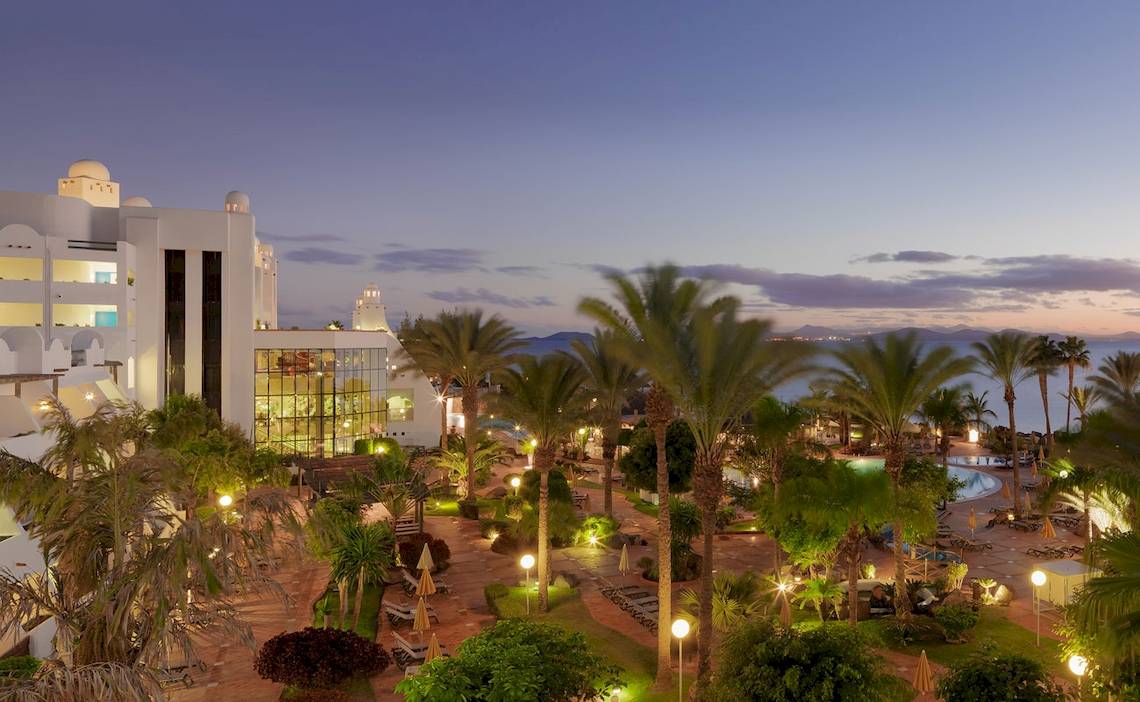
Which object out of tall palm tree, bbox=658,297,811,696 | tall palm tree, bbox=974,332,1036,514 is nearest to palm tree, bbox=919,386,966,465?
tall palm tree, bbox=974,332,1036,514

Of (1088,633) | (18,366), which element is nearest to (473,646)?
(1088,633)

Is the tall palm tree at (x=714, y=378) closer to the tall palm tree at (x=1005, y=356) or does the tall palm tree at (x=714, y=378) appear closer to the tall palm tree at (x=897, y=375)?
the tall palm tree at (x=897, y=375)

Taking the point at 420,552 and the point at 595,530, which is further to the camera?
the point at 595,530

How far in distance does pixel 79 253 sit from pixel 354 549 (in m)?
24.4

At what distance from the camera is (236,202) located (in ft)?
144

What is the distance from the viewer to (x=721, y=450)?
526 inches

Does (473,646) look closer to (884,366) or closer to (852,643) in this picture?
(852,643)

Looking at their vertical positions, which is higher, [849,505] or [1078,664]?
[849,505]

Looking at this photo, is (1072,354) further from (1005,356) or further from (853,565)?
(853,565)

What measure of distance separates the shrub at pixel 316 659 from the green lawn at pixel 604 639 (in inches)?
140

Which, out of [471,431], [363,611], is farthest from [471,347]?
[363,611]

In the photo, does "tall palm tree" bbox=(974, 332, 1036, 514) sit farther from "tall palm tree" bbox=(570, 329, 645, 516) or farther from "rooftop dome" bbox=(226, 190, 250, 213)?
"rooftop dome" bbox=(226, 190, 250, 213)

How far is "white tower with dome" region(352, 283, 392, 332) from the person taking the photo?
2484 inches

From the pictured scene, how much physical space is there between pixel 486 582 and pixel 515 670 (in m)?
11.3
